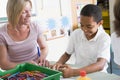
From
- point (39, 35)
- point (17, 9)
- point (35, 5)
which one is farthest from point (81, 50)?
point (35, 5)

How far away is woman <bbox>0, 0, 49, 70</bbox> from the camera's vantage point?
5.02 feet

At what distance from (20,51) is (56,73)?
1.92ft

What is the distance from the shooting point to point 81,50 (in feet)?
5.66

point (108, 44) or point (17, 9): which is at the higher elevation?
point (17, 9)

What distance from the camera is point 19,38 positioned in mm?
1621

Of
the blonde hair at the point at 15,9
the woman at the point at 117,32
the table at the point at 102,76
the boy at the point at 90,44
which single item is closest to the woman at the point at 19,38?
the blonde hair at the point at 15,9

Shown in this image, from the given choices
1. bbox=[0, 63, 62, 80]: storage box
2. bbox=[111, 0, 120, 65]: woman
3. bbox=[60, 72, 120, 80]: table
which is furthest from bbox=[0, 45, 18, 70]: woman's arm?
bbox=[111, 0, 120, 65]: woman

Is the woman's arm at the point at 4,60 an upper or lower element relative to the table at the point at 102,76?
upper

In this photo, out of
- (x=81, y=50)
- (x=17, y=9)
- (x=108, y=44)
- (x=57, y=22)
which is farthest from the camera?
(x=57, y=22)

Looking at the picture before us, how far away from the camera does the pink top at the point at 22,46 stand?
1.56 m

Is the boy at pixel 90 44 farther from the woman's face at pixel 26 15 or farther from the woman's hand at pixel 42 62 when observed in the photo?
the woman's face at pixel 26 15

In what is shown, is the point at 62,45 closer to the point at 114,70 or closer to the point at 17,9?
the point at 114,70

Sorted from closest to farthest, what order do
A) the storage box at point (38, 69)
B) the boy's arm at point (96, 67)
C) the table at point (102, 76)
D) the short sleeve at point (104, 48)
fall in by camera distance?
the storage box at point (38, 69) < the table at point (102, 76) < the boy's arm at point (96, 67) < the short sleeve at point (104, 48)

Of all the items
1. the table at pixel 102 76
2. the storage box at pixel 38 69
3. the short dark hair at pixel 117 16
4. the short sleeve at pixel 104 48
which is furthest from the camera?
the short sleeve at pixel 104 48
